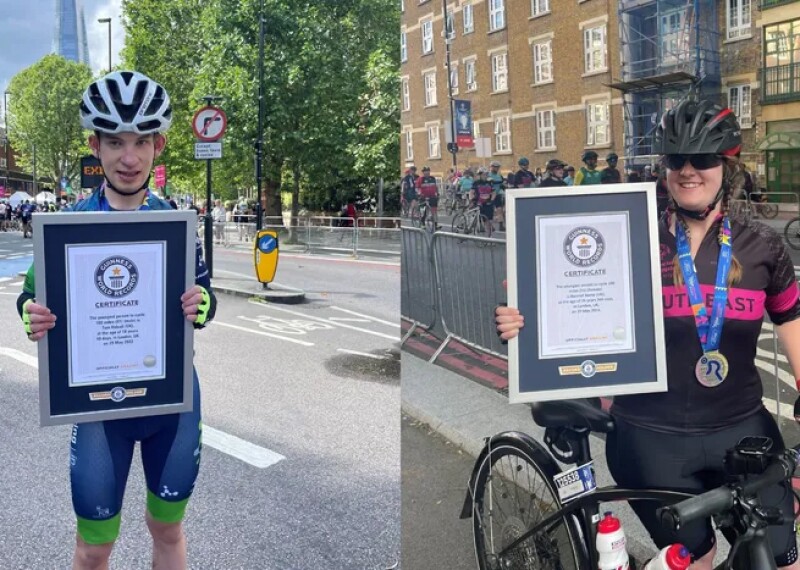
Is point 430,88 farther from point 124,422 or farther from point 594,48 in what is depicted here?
point 124,422

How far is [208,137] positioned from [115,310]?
25.5 inches

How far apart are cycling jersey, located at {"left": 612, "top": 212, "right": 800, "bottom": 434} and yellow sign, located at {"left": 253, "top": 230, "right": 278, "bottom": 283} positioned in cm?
141

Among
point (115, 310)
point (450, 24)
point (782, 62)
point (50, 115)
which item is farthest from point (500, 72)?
point (50, 115)

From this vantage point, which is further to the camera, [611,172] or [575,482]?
[575,482]

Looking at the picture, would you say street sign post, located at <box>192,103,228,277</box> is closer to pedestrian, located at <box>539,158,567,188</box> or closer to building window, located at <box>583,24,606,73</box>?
pedestrian, located at <box>539,158,567,188</box>

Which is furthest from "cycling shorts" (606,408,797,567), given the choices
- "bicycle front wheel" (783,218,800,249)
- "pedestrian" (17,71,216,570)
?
"pedestrian" (17,71,216,570)

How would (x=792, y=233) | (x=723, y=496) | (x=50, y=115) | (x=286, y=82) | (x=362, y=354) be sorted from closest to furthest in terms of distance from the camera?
(x=723, y=496)
(x=792, y=233)
(x=50, y=115)
(x=286, y=82)
(x=362, y=354)

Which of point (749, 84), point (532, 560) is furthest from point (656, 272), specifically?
point (532, 560)

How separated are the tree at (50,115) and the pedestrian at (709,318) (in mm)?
1084

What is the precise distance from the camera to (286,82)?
225 cm

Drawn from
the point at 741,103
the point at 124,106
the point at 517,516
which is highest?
the point at 124,106

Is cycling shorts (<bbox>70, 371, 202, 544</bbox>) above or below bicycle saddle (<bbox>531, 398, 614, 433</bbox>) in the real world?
below

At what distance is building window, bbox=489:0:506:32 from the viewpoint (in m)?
1.45

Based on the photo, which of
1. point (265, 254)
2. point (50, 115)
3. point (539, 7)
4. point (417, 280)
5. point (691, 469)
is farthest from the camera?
point (265, 254)
